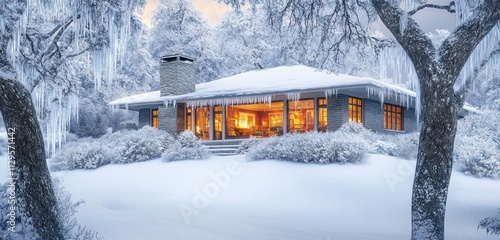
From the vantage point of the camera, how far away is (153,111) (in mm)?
28016

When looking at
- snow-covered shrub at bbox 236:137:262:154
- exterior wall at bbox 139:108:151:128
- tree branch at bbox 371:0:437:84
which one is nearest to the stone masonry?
exterior wall at bbox 139:108:151:128

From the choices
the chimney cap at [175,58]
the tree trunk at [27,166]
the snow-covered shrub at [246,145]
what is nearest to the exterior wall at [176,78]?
the chimney cap at [175,58]

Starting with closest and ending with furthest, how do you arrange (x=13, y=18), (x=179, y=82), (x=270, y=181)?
1. (x=13, y=18)
2. (x=270, y=181)
3. (x=179, y=82)

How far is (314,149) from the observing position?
16562 mm

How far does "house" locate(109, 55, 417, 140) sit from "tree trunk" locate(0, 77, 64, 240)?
14.6 metres

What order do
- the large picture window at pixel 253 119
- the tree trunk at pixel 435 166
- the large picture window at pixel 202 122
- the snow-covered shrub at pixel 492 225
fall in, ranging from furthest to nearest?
the large picture window at pixel 253 119 < the large picture window at pixel 202 122 < the snow-covered shrub at pixel 492 225 < the tree trunk at pixel 435 166

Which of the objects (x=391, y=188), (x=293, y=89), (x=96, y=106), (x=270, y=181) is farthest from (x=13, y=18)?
(x=96, y=106)

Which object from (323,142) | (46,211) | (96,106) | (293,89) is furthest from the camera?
(96,106)

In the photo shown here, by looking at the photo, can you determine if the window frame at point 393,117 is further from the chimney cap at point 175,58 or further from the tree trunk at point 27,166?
the tree trunk at point 27,166

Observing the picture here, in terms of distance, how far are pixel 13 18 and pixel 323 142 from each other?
11.4 meters

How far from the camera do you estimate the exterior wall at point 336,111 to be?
70.2 ft

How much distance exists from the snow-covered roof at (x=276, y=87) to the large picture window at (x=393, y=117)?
4.07 feet

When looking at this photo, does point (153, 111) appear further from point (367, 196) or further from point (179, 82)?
point (367, 196)

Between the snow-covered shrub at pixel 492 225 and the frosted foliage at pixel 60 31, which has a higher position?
the frosted foliage at pixel 60 31
